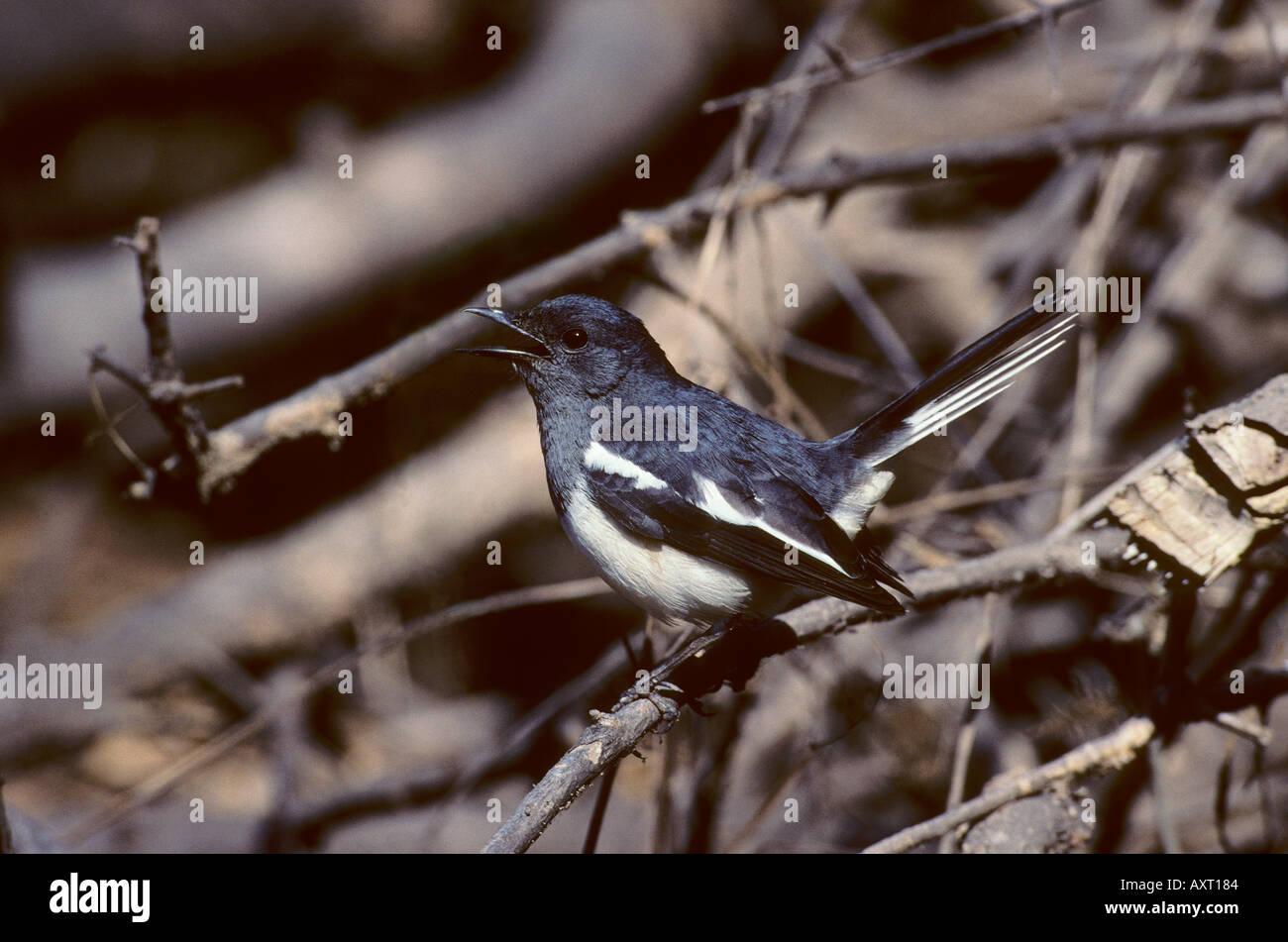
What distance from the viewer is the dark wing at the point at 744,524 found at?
2160 mm

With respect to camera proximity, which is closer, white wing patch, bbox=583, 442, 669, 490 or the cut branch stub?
the cut branch stub

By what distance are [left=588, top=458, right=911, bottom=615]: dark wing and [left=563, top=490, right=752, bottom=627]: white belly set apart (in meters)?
0.03

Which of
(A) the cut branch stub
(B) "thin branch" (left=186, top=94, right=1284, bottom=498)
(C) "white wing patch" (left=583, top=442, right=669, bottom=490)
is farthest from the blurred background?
(A) the cut branch stub

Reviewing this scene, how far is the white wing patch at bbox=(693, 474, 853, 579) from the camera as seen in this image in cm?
222

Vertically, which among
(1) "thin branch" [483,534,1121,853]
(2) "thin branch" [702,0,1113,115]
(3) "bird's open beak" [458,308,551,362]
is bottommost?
(1) "thin branch" [483,534,1121,853]

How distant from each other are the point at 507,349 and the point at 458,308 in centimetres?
220

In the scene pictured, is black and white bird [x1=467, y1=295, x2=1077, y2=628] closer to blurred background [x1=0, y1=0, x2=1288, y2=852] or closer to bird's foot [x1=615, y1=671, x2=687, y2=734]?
bird's foot [x1=615, y1=671, x2=687, y2=734]

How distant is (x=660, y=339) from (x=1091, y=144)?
6.03 feet

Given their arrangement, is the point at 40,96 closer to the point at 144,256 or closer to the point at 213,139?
the point at 213,139

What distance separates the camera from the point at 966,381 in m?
2.28

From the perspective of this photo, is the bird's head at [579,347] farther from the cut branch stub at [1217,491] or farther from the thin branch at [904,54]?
the cut branch stub at [1217,491]

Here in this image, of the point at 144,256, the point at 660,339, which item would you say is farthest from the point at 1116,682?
the point at 144,256

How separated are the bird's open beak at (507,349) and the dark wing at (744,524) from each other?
1.03 ft
